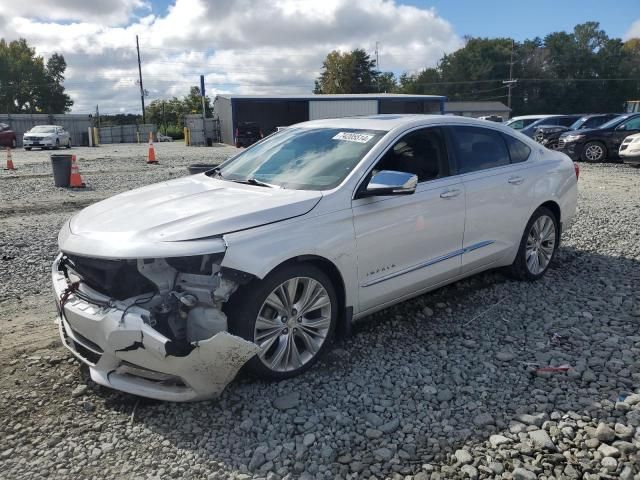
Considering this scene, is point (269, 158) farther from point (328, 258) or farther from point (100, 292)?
point (100, 292)

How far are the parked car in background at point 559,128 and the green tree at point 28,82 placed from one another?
75625 millimetres

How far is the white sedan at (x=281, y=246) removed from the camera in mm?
3066

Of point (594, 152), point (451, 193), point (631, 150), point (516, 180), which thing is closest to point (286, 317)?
point (451, 193)

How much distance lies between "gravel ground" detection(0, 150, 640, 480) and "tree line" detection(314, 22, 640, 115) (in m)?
82.5

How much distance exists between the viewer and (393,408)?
3.23 metres

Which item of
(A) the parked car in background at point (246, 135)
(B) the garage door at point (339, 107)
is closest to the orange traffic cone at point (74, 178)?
(A) the parked car in background at point (246, 135)

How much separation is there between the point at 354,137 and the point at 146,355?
2331 mm

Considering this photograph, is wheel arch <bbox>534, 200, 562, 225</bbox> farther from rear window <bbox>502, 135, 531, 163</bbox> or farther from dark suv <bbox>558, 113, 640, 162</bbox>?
dark suv <bbox>558, 113, 640, 162</bbox>

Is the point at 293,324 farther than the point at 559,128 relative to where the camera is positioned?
No

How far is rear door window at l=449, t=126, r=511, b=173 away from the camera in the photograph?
15.4 ft

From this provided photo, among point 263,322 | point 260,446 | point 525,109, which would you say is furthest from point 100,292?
point 525,109

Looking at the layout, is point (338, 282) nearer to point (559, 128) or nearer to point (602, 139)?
point (602, 139)

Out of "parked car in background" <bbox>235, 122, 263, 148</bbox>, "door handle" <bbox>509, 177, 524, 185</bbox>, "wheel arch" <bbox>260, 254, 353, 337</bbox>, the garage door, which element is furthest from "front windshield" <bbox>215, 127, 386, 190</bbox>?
the garage door

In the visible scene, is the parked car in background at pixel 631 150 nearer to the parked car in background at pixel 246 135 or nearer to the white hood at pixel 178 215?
the white hood at pixel 178 215
